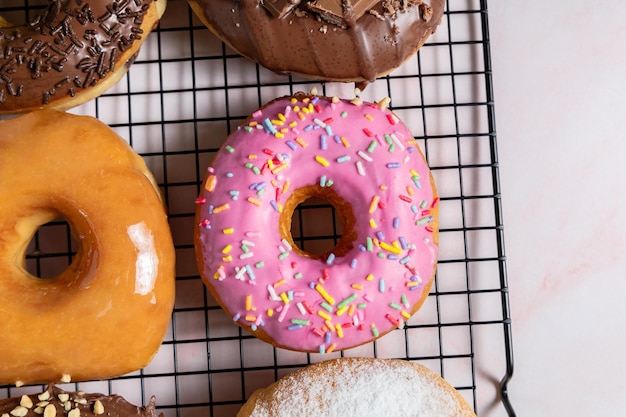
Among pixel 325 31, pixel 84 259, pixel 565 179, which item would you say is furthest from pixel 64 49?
pixel 565 179

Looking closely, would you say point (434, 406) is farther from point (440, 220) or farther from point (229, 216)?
point (229, 216)

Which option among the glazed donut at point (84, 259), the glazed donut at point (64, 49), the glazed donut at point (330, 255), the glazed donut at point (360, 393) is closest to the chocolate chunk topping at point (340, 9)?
the glazed donut at point (330, 255)

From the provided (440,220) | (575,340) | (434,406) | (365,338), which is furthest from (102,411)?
(575,340)

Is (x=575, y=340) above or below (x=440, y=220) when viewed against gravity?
below

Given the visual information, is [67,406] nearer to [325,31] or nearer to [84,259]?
[84,259]

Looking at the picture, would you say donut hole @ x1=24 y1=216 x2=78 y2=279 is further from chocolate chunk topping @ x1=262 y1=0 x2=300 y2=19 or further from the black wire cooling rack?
chocolate chunk topping @ x1=262 y1=0 x2=300 y2=19

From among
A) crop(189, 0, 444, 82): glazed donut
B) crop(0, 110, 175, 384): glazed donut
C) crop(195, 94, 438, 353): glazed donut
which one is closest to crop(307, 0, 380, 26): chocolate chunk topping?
crop(189, 0, 444, 82): glazed donut

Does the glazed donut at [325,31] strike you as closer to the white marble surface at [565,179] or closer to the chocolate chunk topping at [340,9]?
the chocolate chunk topping at [340,9]
